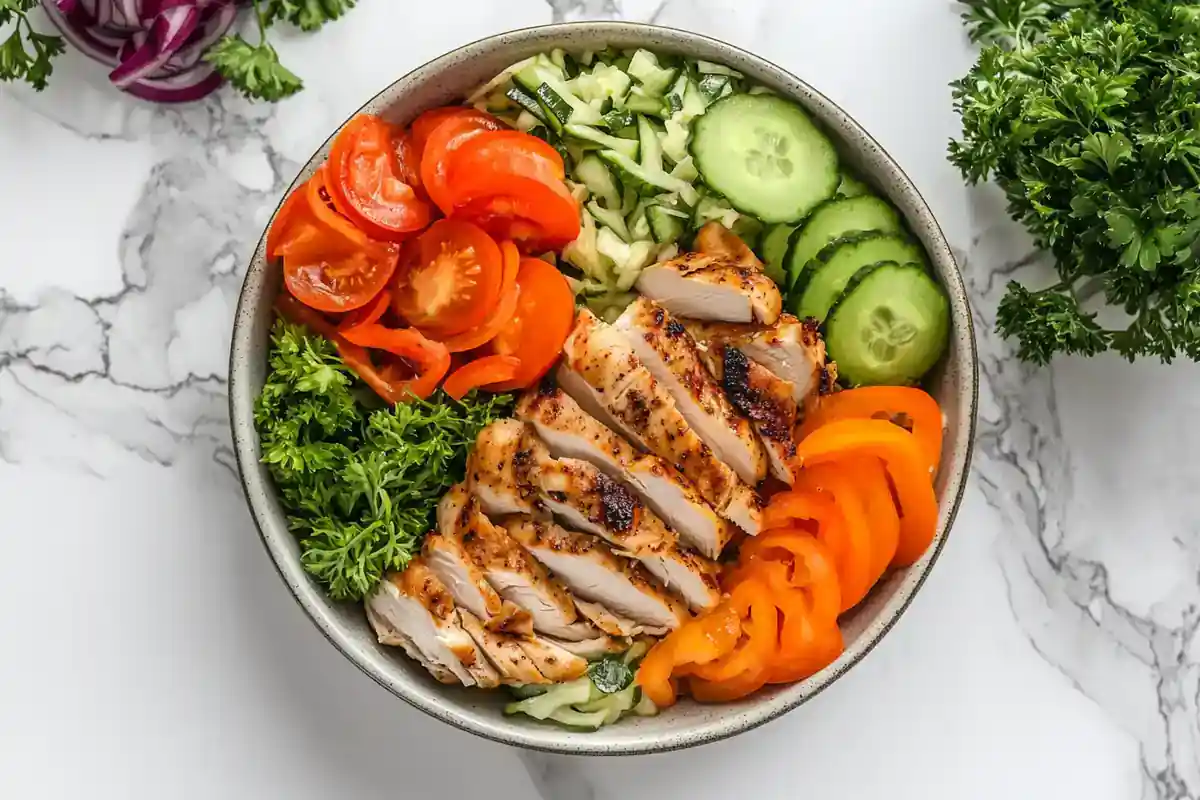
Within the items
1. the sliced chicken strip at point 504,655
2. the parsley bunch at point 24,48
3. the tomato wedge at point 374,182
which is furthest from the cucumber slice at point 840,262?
the parsley bunch at point 24,48

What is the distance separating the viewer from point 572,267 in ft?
9.03

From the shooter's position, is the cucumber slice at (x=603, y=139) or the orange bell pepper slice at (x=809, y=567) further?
the cucumber slice at (x=603, y=139)

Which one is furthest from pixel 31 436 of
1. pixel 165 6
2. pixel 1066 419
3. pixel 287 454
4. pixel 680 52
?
pixel 1066 419

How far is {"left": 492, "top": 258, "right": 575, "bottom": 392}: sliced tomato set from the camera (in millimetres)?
2607

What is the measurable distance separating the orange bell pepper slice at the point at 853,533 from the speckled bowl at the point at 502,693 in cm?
7

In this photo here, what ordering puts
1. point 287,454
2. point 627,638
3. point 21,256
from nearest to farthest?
1. point 287,454
2. point 627,638
3. point 21,256

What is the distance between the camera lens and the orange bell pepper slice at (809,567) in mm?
2498

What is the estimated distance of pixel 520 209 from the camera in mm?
2572

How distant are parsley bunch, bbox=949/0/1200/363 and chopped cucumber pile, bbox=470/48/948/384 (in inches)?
11.1

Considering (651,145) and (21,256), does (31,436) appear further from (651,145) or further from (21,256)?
(651,145)

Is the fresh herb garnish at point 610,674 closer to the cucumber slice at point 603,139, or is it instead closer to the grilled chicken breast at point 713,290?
the grilled chicken breast at point 713,290

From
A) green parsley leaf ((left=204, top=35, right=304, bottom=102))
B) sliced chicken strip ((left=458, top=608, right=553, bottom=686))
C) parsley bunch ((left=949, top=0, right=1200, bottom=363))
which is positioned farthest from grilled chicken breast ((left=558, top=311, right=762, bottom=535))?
green parsley leaf ((left=204, top=35, right=304, bottom=102))

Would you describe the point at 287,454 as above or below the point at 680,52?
below

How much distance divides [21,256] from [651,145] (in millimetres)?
1551
